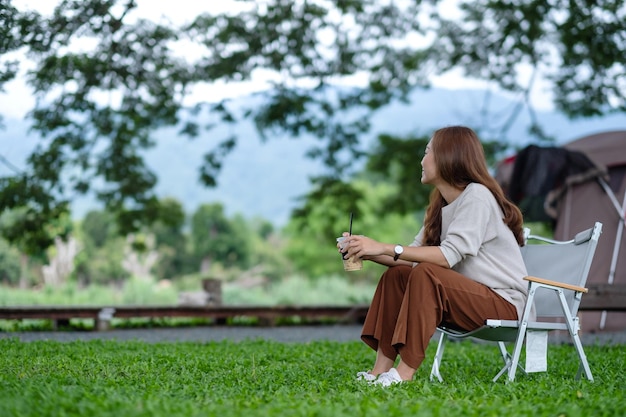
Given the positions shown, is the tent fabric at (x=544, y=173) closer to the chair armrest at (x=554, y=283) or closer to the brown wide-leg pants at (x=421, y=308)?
the chair armrest at (x=554, y=283)

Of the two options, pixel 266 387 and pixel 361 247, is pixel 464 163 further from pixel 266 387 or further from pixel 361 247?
pixel 266 387

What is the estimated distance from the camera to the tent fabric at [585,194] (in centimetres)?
848

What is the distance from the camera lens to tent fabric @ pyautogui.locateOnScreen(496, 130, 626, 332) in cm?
848

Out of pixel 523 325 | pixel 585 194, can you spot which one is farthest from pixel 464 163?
pixel 585 194

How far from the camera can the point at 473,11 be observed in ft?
41.1

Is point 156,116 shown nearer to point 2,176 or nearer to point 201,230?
point 2,176

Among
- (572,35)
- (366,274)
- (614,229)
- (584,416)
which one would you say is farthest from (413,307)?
(366,274)

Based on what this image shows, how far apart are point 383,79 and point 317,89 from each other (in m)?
2.00

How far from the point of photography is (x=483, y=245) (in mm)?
3668

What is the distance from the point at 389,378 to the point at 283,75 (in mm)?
8600

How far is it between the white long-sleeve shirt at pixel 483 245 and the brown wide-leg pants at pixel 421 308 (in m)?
0.07

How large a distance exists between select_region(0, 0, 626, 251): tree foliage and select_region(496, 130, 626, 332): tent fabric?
2221 mm

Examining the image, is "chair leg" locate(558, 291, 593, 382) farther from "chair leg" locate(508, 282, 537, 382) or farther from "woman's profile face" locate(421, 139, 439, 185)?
"woman's profile face" locate(421, 139, 439, 185)

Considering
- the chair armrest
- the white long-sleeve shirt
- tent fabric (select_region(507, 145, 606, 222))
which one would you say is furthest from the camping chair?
tent fabric (select_region(507, 145, 606, 222))
